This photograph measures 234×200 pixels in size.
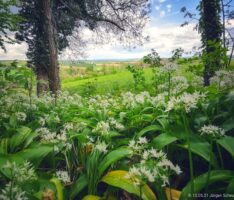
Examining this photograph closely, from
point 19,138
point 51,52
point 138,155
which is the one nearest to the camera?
point 138,155

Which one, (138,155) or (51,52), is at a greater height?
(51,52)

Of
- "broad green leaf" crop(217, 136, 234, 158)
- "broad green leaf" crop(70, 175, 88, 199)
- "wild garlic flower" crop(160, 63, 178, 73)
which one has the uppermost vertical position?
"wild garlic flower" crop(160, 63, 178, 73)

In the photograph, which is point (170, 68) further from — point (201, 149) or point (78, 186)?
point (78, 186)

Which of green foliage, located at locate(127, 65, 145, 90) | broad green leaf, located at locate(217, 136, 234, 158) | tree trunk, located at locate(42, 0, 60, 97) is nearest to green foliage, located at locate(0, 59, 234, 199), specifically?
broad green leaf, located at locate(217, 136, 234, 158)

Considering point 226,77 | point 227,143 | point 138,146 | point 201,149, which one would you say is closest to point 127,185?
point 138,146

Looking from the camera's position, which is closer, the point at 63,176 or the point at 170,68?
the point at 63,176

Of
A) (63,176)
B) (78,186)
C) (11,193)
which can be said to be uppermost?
(11,193)

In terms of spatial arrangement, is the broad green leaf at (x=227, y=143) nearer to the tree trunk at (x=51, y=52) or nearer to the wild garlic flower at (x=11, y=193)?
the wild garlic flower at (x=11, y=193)

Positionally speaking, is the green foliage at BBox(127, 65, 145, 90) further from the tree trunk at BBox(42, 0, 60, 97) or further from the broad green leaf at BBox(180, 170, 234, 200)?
the broad green leaf at BBox(180, 170, 234, 200)

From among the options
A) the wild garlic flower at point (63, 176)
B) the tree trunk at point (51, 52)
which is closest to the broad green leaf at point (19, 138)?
the wild garlic flower at point (63, 176)

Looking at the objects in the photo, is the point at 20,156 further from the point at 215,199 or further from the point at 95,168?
the point at 215,199

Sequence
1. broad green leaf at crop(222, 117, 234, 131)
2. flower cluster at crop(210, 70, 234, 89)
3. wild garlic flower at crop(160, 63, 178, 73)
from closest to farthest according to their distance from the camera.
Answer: broad green leaf at crop(222, 117, 234, 131) < wild garlic flower at crop(160, 63, 178, 73) < flower cluster at crop(210, 70, 234, 89)

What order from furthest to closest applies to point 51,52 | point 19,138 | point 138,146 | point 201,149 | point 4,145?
point 51,52 → point 19,138 → point 4,145 → point 201,149 → point 138,146

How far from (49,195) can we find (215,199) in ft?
3.77
